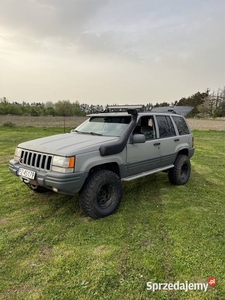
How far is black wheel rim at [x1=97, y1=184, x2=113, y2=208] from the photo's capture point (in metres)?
3.50

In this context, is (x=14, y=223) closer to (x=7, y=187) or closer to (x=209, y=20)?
(x=7, y=187)

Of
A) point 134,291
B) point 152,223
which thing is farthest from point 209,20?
point 134,291

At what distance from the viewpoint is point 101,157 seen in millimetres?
3326

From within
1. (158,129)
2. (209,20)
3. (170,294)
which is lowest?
(170,294)

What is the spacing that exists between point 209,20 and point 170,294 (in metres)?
9.78

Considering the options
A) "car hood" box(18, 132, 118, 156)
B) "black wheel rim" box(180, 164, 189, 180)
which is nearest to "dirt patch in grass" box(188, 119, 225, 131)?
"black wheel rim" box(180, 164, 189, 180)

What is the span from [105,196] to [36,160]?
50.7 inches

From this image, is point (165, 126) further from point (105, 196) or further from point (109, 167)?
point (105, 196)

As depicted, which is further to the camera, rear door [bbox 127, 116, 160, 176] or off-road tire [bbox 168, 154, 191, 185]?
off-road tire [bbox 168, 154, 191, 185]

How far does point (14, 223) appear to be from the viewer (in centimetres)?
323

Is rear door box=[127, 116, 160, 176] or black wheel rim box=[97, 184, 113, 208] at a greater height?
rear door box=[127, 116, 160, 176]

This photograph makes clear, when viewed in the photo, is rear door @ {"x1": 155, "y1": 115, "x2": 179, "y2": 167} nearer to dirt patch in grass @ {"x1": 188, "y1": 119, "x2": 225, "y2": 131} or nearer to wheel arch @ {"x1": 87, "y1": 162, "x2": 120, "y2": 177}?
wheel arch @ {"x1": 87, "y1": 162, "x2": 120, "y2": 177}

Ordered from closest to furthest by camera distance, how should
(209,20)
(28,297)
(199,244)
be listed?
1. (28,297)
2. (199,244)
3. (209,20)

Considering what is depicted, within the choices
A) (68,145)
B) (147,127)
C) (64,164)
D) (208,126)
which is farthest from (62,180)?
(208,126)
